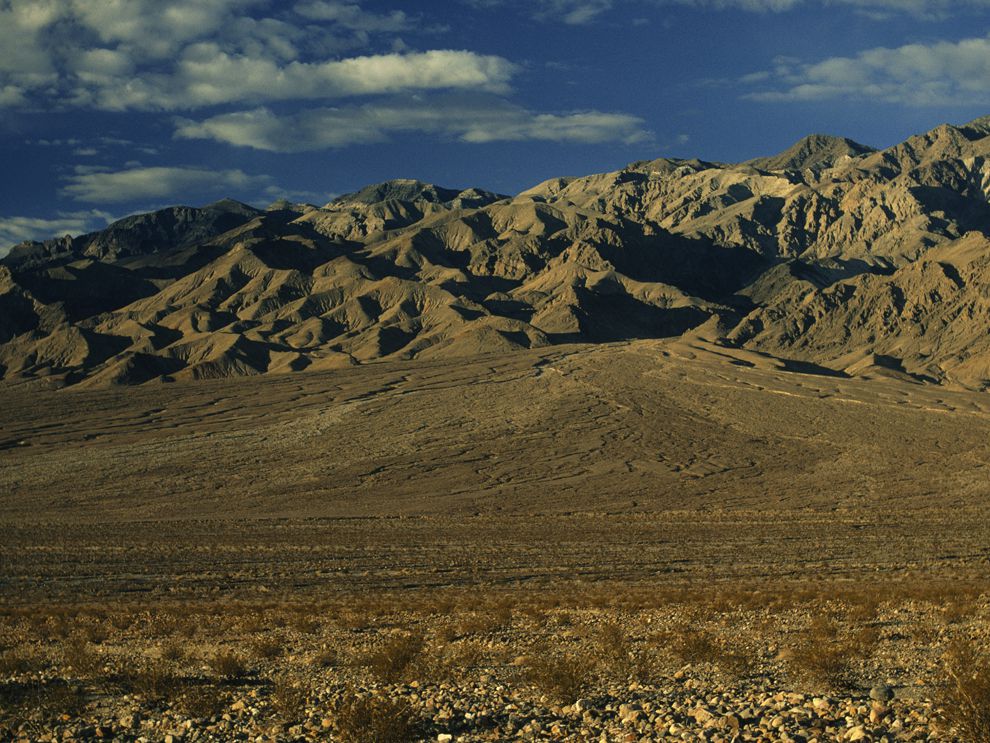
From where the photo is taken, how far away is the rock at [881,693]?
1059cm

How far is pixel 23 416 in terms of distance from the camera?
93812mm

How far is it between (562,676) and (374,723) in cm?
261

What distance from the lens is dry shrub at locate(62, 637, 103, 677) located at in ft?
44.5

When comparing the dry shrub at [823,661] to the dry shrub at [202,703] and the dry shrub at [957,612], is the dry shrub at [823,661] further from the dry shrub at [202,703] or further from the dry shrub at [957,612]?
the dry shrub at [202,703]

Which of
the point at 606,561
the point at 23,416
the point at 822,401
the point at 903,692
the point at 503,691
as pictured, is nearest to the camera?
the point at 903,692

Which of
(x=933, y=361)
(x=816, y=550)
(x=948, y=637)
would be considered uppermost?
(x=948, y=637)

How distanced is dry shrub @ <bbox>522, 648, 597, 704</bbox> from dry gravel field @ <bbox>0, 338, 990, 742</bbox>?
49 millimetres

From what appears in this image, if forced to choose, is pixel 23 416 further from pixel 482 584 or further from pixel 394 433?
pixel 482 584

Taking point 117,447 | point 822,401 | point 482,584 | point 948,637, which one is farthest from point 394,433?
point 948,637

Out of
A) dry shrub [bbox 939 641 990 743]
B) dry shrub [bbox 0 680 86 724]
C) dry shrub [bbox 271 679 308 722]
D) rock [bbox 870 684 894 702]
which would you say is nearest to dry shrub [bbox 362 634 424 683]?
dry shrub [bbox 271 679 308 722]

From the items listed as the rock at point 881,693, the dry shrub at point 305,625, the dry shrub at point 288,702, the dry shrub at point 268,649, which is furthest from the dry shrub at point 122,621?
the rock at point 881,693

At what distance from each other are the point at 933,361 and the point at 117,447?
106 metres

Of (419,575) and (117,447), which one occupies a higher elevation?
(419,575)

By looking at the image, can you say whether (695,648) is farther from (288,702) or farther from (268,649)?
(268,649)
